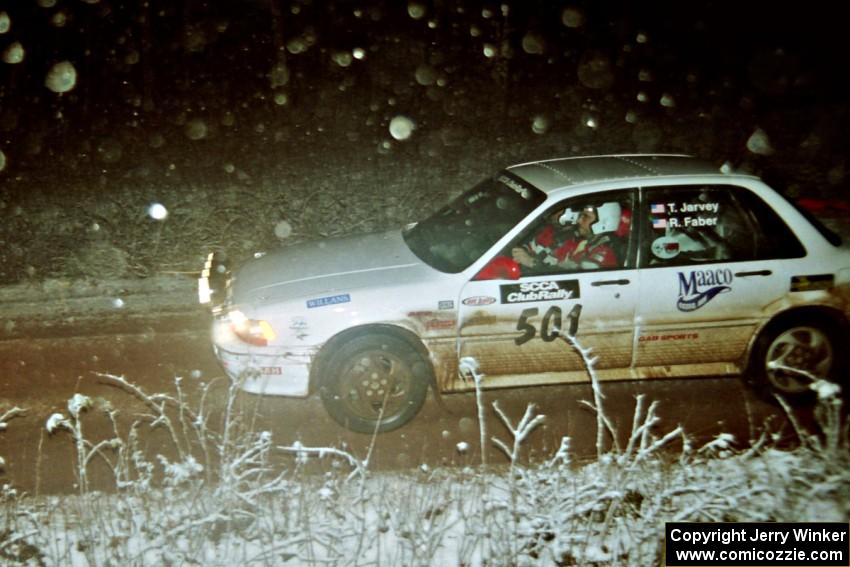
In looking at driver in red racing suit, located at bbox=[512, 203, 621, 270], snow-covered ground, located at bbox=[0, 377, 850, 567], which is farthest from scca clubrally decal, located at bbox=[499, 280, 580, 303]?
snow-covered ground, located at bbox=[0, 377, 850, 567]

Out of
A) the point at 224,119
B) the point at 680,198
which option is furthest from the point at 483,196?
the point at 224,119

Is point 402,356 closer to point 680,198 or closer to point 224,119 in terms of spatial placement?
point 680,198

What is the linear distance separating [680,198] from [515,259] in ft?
3.92

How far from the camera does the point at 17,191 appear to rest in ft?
32.8

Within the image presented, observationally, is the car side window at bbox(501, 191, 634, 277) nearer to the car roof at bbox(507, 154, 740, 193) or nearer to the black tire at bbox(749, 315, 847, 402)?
the car roof at bbox(507, 154, 740, 193)

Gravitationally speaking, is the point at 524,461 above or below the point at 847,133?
below

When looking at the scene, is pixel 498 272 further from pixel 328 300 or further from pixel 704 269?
pixel 704 269

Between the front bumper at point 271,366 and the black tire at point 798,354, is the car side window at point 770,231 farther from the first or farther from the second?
the front bumper at point 271,366

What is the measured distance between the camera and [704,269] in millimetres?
5273

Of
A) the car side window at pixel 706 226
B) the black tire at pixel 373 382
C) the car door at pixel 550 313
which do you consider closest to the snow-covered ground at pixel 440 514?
the black tire at pixel 373 382

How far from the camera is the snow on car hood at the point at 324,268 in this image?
5258mm

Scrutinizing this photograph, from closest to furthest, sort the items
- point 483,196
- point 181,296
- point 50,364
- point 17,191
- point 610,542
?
point 610,542 < point 483,196 < point 50,364 < point 181,296 < point 17,191

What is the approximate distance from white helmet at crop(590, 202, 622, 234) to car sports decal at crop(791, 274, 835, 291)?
48.4 inches

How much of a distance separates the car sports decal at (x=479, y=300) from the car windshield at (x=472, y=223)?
8.2 inches
